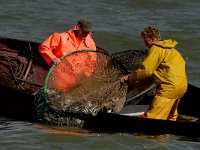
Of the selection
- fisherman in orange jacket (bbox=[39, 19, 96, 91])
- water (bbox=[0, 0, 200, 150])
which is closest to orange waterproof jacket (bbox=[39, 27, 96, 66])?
fisherman in orange jacket (bbox=[39, 19, 96, 91])

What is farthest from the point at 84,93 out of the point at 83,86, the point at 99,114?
the point at 99,114

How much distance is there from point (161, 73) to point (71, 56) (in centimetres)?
144

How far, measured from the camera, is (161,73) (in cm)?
998

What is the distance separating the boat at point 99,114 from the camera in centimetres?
986

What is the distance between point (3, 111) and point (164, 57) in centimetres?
293

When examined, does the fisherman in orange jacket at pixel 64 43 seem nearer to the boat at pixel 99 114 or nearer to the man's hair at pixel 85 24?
the man's hair at pixel 85 24

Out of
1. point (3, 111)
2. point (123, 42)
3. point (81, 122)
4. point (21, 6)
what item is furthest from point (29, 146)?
point (21, 6)

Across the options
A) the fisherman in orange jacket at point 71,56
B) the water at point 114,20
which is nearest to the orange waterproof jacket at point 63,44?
the fisherman in orange jacket at point 71,56

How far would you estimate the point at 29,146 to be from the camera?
941 cm

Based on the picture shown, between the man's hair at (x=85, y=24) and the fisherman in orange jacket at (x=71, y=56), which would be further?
the man's hair at (x=85, y=24)

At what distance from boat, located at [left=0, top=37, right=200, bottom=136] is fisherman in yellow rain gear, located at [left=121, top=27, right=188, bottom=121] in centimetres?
33

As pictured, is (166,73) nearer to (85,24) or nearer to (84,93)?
(84,93)

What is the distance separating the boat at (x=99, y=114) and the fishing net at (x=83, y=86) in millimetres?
268

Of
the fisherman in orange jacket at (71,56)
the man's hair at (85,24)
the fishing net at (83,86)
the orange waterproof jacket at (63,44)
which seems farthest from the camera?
the orange waterproof jacket at (63,44)
